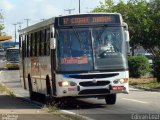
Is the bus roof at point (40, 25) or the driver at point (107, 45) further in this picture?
the bus roof at point (40, 25)

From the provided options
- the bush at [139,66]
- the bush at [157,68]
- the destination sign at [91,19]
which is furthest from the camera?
the bush at [139,66]

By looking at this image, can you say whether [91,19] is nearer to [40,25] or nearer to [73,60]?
[73,60]

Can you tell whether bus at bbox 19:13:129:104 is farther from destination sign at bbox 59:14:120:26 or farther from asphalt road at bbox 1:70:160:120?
asphalt road at bbox 1:70:160:120

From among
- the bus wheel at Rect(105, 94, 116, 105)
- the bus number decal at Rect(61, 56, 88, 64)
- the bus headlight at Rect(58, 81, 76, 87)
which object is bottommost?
the bus wheel at Rect(105, 94, 116, 105)

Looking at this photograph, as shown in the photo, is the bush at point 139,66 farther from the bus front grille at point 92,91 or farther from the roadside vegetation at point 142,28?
the bus front grille at point 92,91

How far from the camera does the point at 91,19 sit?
19.0 m

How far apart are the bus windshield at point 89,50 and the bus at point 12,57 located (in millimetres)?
61885

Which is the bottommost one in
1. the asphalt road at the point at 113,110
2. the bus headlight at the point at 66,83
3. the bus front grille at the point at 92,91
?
the asphalt road at the point at 113,110

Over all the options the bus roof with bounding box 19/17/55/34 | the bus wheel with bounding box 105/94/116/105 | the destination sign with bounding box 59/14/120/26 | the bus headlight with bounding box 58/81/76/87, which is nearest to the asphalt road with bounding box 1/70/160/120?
the bus wheel with bounding box 105/94/116/105

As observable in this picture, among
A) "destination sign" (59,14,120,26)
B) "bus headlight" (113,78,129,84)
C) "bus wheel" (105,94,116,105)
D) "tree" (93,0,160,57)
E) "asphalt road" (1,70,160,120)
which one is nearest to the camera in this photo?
"asphalt road" (1,70,160,120)

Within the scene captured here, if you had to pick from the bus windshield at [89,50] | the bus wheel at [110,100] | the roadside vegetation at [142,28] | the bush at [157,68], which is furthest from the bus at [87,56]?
the roadside vegetation at [142,28]

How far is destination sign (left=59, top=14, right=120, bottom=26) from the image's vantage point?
18.8 m

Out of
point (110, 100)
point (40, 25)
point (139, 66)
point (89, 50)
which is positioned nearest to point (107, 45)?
point (89, 50)

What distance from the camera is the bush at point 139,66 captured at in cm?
4231
